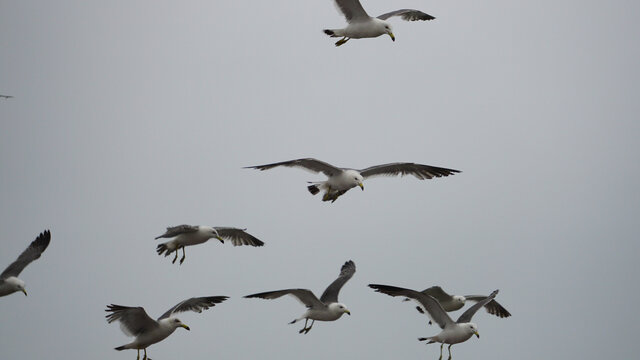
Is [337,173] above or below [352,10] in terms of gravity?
below

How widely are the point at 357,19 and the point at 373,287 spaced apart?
4.54 meters

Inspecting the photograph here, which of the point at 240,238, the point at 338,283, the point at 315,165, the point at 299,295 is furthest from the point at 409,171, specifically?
the point at 240,238

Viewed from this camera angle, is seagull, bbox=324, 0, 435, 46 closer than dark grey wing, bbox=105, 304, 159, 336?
No

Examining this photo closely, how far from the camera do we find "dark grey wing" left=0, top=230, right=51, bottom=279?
59.0ft

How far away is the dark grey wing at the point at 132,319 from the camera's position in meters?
14.4

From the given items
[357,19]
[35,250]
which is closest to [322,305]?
[357,19]

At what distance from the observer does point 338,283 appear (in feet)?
59.1

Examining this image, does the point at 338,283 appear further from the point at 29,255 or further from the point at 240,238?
the point at 29,255

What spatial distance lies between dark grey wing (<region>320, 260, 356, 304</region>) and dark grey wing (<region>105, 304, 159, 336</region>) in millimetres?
3322

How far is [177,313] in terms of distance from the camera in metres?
15.4

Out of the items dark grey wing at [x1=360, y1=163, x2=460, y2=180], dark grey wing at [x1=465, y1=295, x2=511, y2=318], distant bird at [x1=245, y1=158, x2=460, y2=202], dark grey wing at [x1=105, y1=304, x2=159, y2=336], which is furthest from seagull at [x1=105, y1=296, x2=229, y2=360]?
dark grey wing at [x1=465, y1=295, x2=511, y2=318]

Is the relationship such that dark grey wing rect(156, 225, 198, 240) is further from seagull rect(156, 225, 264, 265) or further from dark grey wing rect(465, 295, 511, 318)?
dark grey wing rect(465, 295, 511, 318)

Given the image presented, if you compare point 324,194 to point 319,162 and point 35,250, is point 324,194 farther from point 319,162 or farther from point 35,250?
point 35,250

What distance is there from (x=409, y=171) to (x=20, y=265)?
7180 millimetres
